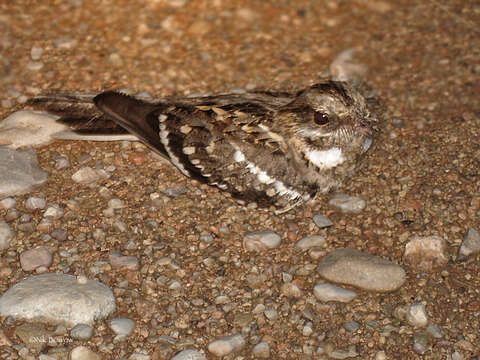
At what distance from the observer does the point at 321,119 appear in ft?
15.3

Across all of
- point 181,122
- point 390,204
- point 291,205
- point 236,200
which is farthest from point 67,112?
point 390,204

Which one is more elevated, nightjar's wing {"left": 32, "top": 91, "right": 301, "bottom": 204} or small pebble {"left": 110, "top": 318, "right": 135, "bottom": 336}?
nightjar's wing {"left": 32, "top": 91, "right": 301, "bottom": 204}

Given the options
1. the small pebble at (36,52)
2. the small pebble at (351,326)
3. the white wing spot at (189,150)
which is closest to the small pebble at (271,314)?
the small pebble at (351,326)

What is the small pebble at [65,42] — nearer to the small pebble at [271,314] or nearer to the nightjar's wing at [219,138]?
the nightjar's wing at [219,138]

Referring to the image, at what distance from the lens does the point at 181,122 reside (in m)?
4.80

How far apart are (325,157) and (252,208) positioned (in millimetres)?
677

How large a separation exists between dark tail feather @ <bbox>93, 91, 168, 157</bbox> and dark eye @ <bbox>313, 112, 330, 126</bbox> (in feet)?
3.83

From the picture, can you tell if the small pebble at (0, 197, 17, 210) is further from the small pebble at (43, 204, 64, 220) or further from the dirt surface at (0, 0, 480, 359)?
the small pebble at (43, 204, 64, 220)

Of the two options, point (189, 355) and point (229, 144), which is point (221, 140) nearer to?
point (229, 144)

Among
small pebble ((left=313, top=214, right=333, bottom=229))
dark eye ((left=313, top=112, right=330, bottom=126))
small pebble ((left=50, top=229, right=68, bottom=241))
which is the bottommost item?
small pebble ((left=313, top=214, right=333, bottom=229))

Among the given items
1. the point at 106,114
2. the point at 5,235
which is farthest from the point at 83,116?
the point at 5,235

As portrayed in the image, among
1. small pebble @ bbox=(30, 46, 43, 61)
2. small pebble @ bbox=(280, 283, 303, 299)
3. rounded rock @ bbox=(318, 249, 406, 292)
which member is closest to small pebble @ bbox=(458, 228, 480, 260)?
rounded rock @ bbox=(318, 249, 406, 292)

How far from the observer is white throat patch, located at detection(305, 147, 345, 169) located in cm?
484

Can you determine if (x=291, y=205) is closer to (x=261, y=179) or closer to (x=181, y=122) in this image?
(x=261, y=179)
